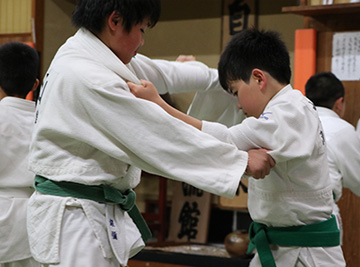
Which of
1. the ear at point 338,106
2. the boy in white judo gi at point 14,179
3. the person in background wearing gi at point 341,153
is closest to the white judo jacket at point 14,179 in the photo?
the boy in white judo gi at point 14,179

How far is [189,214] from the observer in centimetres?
570

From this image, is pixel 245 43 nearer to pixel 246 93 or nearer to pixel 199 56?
pixel 246 93

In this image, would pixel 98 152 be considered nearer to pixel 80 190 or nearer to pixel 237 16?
pixel 80 190

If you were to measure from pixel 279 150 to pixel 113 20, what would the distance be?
736 millimetres

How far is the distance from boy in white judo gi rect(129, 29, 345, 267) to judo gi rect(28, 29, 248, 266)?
0.61 feet

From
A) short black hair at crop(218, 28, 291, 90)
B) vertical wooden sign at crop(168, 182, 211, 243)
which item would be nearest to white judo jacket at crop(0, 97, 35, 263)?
short black hair at crop(218, 28, 291, 90)

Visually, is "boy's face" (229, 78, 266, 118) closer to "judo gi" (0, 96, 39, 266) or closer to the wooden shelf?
"judo gi" (0, 96, 39, 266)

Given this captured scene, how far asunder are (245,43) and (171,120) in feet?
2.04

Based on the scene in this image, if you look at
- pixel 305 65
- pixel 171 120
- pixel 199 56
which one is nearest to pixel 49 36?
pixel 199 56

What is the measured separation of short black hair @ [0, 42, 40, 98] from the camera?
2914 millimetres

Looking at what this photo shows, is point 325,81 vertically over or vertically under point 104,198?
over

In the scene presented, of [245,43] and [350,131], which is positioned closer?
[245,43]

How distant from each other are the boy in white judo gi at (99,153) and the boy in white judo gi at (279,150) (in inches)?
6.1

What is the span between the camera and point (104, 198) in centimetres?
188
